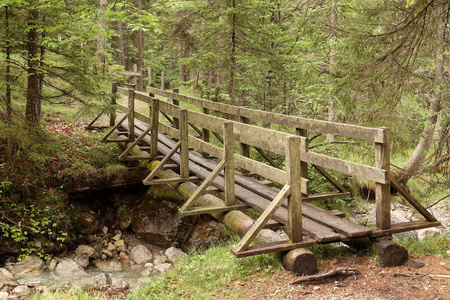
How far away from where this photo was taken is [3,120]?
8.33 meters

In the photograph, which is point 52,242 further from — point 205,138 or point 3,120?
point 205,138

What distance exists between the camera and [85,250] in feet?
32.0

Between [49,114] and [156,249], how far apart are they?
7473 mm

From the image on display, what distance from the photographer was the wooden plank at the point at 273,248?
474cm

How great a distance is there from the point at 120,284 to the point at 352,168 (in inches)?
211

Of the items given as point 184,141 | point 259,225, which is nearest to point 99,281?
point 184,141

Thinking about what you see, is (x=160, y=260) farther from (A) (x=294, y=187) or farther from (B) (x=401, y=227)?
(B) (x=401, y=227)

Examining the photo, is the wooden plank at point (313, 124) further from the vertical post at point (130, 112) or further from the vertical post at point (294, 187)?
the vertical post at point (130, 112)

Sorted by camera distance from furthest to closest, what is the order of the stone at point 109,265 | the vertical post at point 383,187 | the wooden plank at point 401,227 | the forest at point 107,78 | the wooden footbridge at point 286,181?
the stone at point 109,265 → the forest at point 107,78 → the wooden plank at point 401,227 → the vertical post at point 383,187 → the wooden footbridge at point 286,181

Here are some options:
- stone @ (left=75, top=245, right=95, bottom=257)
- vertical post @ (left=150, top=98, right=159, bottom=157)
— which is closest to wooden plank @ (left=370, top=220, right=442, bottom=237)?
vertical post @ (left=150, top=98, right=159, bottom=157)

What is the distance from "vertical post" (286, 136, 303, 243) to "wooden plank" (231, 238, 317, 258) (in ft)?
0.26

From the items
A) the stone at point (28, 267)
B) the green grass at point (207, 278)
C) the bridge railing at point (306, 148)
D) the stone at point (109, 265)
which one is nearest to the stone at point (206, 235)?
the stone at point (109, 265)

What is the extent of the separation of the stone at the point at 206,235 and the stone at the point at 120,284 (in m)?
2.56

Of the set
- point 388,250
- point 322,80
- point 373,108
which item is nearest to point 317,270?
point 388,250
